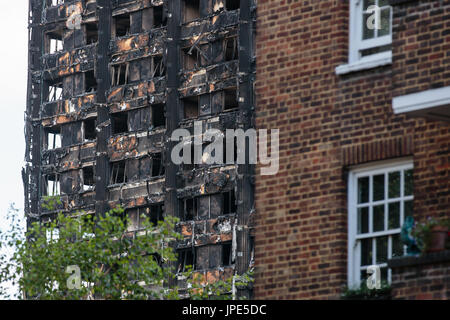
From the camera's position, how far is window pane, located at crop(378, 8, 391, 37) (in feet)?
70.0

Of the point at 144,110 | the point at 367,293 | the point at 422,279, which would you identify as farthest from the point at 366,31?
the point at 144,110

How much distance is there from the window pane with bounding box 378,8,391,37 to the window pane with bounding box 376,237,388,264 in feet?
10.7

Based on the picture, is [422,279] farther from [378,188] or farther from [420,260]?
[378,188]

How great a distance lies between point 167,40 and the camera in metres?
92.6

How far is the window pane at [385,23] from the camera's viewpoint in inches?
840

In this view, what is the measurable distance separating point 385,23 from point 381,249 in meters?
3.61

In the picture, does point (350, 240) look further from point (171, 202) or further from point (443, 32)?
point (171, 202)

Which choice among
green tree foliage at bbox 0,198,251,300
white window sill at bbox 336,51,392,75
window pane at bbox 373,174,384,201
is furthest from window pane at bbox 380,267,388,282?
green tree foliage at bbox 0,198,251,300

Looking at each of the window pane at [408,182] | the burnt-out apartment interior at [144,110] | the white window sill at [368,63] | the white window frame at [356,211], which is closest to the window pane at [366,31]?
the white window sill at [368,63]

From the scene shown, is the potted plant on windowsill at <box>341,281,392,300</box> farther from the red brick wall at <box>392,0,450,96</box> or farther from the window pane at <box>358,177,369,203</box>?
the red brick wall at <box>392,0,450,96</box>

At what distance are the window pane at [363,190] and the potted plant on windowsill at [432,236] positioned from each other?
89.2 inches

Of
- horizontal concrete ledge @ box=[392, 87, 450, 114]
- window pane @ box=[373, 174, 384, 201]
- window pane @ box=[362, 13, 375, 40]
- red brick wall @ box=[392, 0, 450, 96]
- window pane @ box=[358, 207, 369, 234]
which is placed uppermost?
window pane @ box=[362, 13, 375, 40]

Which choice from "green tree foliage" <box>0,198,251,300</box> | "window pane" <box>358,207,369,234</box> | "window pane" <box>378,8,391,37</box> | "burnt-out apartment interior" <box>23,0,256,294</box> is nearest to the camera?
"window pane" <box>358,207,369,234</box>
